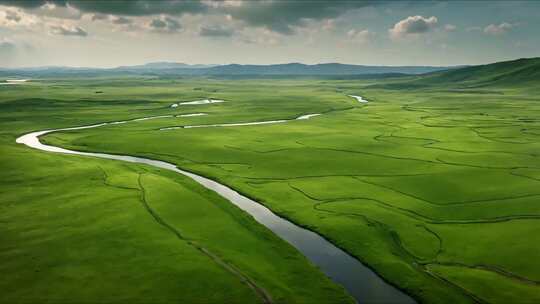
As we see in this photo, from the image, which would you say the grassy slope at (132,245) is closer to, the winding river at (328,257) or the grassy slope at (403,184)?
the winding river at (328,257)

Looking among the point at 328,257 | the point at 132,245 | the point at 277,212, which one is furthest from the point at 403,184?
the point at 132,245

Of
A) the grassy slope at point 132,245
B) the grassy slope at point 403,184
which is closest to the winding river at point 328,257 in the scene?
the grassy slope at point 403,184

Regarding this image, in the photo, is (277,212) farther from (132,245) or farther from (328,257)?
(132,245)

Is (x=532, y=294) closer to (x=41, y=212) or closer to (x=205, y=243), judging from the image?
(x=205, y=243)

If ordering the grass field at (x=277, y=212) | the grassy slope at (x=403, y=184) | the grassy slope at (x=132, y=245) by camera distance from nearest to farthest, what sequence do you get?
the grassy slope at (x=132, y=245) < the grass field at (x=277, y=212) < the grassy slope at (x=403, y=184)

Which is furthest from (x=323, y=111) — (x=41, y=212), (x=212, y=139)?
(x=41, y=212)

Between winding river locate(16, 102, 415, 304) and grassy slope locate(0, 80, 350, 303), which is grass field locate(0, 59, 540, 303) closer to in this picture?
grassy slope locate(0, 80, 350, 303)
